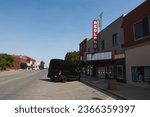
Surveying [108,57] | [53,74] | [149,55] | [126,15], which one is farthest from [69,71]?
[149,55]

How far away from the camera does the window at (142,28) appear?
60.7ft

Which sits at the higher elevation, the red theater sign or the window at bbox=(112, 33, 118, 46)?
the red theater sign

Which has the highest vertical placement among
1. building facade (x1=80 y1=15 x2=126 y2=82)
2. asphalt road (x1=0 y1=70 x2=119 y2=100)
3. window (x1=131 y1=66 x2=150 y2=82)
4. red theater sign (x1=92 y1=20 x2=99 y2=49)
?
red theater sign (x1=92 y1=20 x2=99 y2=49)

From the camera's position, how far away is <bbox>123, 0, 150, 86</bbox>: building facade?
60.7ft

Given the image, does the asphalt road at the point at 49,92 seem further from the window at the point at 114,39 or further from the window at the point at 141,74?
the window at the point at 114,39

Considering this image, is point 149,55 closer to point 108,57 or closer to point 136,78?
point 136,78

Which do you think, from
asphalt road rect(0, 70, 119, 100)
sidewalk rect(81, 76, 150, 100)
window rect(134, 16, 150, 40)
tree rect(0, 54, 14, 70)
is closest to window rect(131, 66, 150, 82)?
sidewalk rect(81, 76, 150, 100)

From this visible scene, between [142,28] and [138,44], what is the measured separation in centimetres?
151

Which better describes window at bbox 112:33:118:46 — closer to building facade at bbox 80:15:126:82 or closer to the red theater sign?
building facade at bbox 80:15:126:82

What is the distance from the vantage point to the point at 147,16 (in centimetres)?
1852

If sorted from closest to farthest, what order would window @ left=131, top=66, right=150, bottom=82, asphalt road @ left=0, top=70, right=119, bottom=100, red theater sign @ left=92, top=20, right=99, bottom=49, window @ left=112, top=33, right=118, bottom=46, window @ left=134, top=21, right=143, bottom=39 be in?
asphalt road @ left=0, top=70, right=119, bottom=100
window @ left=131, top=66, right=150, bottom=82
window @ left=134, top=21, right=143, bottom=39
window @ left=112, top=33, right=118, bottom=46
red theater sign @ left=92, top=20, right=99, bottom=49

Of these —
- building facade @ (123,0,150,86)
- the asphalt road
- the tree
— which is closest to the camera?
the asphalt road

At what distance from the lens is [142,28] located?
1939cm

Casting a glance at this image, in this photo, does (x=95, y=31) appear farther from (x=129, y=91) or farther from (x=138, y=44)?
(x=129, y=91)
